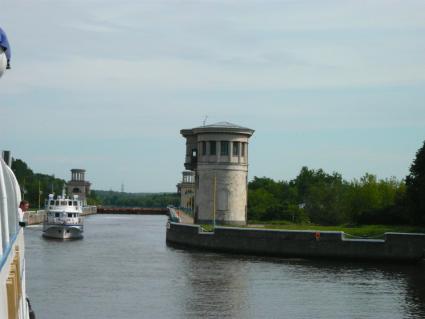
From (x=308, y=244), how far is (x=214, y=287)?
57.0 feet

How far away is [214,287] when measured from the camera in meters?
35.8

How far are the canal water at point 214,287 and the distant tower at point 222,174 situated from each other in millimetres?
15229

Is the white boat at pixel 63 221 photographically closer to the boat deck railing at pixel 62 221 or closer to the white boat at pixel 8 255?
the boat deck railing at pixel 62 221

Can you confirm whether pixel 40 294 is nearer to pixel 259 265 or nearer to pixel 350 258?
pixel 259 265

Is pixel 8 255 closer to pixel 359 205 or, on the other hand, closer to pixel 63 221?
pixel 63 221

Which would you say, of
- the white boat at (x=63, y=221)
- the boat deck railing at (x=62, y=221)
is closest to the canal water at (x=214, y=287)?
the white boat at (x=63, y=221)

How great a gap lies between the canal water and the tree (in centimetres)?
999

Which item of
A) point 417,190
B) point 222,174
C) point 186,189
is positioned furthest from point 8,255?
point 186,189

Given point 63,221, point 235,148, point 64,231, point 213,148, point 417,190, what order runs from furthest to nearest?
point 63,221 → point 64,231 → point 235,148 → point 213,148 → point 417,190

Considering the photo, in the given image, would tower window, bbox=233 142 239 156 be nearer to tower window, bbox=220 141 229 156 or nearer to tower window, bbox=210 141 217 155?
tower window, bbox=220 141 229 156

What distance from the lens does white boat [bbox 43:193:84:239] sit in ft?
233

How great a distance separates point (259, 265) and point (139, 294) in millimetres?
15201

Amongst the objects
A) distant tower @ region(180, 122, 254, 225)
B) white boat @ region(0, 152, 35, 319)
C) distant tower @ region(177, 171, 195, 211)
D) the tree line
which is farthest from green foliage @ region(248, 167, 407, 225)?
distant tower @ region(177, 171, 195, 211)

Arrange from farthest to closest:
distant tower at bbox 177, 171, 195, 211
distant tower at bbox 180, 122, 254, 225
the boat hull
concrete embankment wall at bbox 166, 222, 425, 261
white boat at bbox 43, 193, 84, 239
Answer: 1. distant tower at bbox 177, 171, 195, 211
2. white boat at bbox 43, 193, 84, 239
3. the boat hull
4. distant tower at bbox 180, 122, 254, 225
5. concrete embankment wall at bbox 166, 222, 425, 261
